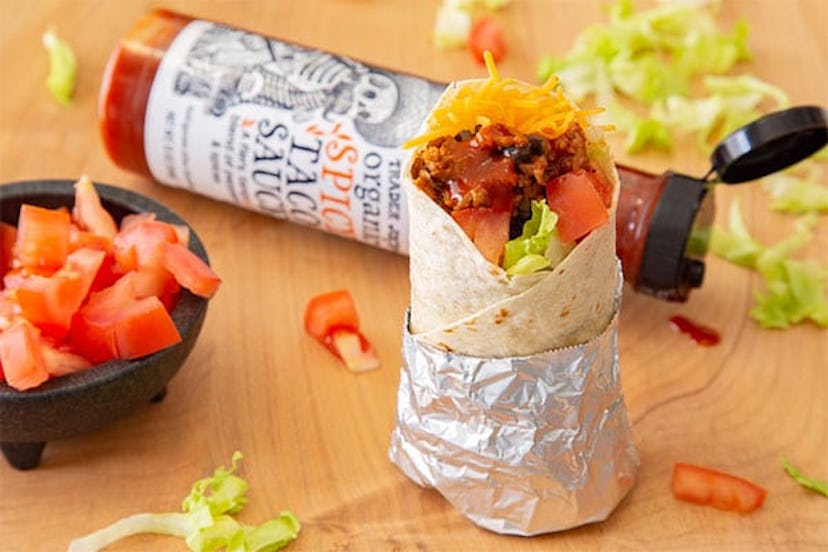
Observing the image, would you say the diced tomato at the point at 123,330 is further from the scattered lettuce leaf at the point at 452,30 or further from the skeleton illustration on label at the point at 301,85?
the scattered lettuce leaf at the point at 452,30

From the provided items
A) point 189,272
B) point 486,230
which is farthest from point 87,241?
point 486,230

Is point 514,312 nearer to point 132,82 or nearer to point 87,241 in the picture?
point 87,241

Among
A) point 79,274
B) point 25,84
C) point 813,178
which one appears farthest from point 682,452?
point 25,84

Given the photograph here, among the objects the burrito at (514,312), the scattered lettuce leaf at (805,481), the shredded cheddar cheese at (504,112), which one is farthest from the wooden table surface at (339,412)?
the shredded cheddar cheese at (504,112)

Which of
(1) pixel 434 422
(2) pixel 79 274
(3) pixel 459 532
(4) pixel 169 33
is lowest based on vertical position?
(3) pixel 459 532

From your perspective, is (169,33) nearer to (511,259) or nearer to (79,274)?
(79,274)

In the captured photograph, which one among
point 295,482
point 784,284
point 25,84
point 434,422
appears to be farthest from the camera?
point 25,84

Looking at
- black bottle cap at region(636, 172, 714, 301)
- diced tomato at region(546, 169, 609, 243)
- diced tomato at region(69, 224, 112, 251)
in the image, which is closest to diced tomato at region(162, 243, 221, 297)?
diced tomato at region(69, 224, 112, 251)
